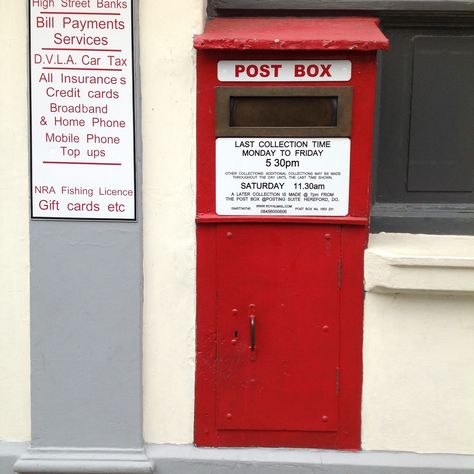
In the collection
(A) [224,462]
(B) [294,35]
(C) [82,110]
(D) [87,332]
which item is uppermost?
(B) [294,35]

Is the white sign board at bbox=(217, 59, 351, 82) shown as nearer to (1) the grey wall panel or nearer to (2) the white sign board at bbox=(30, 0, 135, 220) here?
(2) the white sign board at bbox=(30, 0, 135, 220)

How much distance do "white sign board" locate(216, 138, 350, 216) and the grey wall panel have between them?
51 centimetres

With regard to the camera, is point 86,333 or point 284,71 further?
point 86,333

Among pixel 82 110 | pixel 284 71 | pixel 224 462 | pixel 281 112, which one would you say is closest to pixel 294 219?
pixel 281 112

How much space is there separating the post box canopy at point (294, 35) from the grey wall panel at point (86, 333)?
0.95m

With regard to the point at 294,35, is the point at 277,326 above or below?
below

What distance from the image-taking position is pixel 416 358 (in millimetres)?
3281

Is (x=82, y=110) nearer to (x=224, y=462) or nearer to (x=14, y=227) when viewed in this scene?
(x=14, y=227)

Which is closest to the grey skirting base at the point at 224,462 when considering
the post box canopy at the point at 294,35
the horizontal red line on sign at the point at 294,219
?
the horizontal red line on sign at the point at 294,219

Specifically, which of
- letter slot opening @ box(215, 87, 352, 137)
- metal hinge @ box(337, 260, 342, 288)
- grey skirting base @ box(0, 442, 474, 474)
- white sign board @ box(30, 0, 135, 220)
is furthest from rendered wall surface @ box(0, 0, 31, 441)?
metal hinge @ box(337, 260, 342, 288)

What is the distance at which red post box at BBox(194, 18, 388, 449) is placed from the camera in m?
3.12

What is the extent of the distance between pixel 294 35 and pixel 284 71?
16cm

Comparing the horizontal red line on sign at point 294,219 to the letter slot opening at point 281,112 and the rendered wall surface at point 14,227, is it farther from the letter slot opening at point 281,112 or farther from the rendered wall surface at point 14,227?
the rendered wall surface at point 14,227

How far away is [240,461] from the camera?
331 centimetres
